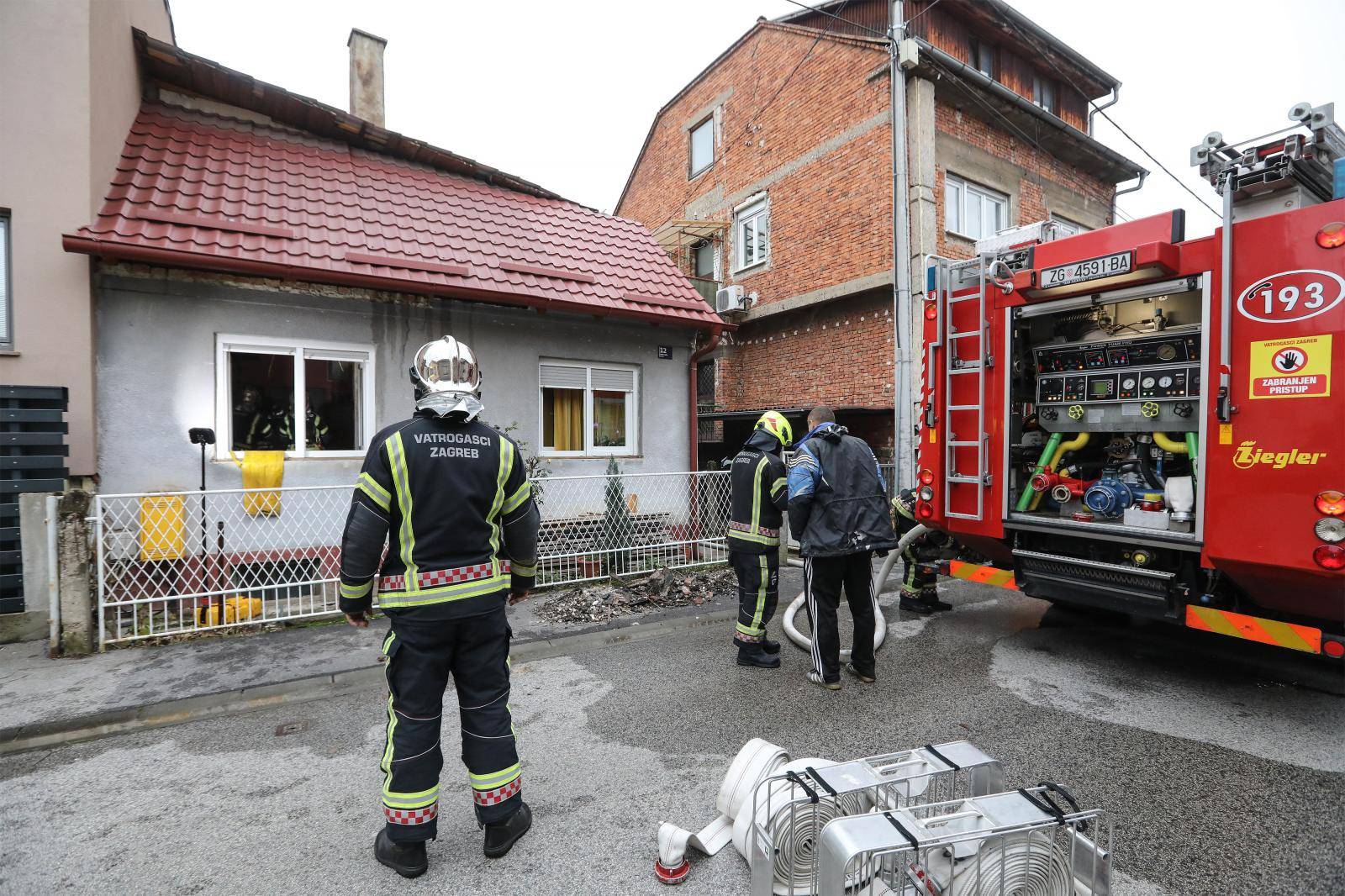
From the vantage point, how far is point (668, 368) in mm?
9234

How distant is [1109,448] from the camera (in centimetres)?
500

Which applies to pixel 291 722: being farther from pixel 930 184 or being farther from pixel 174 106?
pixel 930 184

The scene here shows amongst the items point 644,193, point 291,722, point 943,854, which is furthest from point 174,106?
point 644,193

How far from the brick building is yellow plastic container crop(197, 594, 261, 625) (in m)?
8.93

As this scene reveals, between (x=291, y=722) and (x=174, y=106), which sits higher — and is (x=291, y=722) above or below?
below

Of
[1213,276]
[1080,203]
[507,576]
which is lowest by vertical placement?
[507,576]

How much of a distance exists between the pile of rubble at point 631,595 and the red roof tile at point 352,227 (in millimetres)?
3367

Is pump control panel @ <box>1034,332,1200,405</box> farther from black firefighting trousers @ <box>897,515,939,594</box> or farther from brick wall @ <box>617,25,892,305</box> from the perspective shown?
brick wall @ <box>617,25,892,305</box>

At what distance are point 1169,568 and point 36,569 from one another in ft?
27.1

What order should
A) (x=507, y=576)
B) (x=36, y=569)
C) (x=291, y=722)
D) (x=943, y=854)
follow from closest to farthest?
(x=943, y=854) → (x=507, y=576) → (x=291, y=722) → (x=36, y=569)

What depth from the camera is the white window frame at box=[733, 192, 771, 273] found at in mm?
14148

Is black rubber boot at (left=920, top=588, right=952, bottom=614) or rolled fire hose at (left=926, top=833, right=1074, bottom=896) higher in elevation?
rolled fire hose at (left=926, top=833, right=1074, bottom=896)

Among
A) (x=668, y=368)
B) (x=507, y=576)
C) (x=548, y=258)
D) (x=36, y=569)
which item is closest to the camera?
(x=507, y=576)

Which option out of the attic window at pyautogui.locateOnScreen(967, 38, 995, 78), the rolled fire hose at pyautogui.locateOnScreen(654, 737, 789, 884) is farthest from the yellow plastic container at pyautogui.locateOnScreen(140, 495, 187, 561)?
the attic window at pyautogui.locateOnScreen(967, 38, 995, 78)
